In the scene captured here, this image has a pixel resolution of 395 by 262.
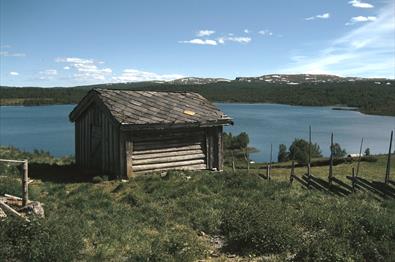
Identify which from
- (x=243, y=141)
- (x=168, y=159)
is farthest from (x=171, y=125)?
(x=243, y=141)

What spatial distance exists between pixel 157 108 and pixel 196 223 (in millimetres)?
8149

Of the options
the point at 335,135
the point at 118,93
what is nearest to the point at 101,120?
the point at 118,93

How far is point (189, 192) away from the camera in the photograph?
580 inches

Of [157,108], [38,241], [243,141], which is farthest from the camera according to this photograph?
[243,141]

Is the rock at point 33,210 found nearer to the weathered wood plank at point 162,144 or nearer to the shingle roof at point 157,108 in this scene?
the shingle roof at point 157,108

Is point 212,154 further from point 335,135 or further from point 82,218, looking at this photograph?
point 335,135

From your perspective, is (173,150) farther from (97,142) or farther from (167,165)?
(97,142)

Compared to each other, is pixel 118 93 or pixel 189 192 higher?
pixel 118 93

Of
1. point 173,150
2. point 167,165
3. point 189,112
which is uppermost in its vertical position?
point 189,112

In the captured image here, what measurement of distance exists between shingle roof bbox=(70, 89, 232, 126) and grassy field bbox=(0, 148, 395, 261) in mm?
2300

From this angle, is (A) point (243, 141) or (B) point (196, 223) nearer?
(B) point (196, 223)

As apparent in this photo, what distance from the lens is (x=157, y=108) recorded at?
19.1 meters

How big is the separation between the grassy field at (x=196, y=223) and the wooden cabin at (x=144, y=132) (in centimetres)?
145

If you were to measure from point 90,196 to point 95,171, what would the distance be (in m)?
4.85
